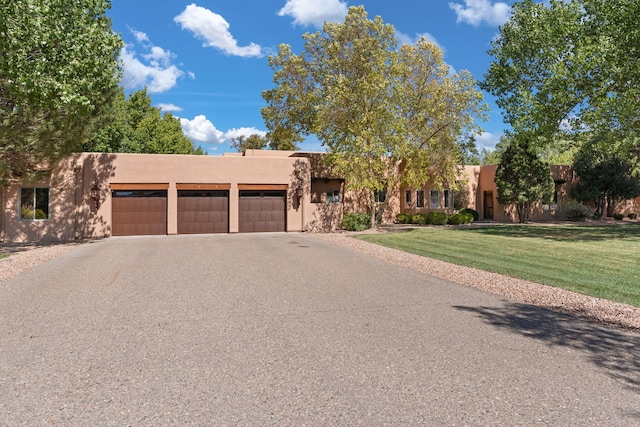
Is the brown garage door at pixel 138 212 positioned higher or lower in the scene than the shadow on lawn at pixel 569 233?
higher

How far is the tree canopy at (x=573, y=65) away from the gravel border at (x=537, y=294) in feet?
33.7

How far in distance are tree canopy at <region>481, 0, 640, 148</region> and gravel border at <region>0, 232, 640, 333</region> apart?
32.1ft

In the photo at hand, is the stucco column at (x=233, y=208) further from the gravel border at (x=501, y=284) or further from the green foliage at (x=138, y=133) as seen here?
the green foliage at (x=138, y=133)

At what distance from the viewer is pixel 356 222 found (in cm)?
2336

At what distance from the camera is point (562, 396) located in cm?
359

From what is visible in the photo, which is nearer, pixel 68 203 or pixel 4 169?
pixel 4 169

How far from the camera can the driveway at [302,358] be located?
334 cm

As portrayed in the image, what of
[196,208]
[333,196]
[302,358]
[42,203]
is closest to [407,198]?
[333,196]

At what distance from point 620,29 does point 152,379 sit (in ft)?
64.9

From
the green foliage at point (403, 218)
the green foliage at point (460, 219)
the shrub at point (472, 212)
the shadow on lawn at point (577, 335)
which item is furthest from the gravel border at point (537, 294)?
the shrub at point (472, 212)

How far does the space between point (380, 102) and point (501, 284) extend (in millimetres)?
15342

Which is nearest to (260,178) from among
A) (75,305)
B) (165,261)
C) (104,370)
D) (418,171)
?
(418,171)

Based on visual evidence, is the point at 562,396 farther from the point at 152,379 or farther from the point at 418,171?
the point at 418,171

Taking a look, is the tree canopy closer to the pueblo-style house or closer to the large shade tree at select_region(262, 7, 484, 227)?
the large shade tree at select_region(262, 7, 484, 227)
